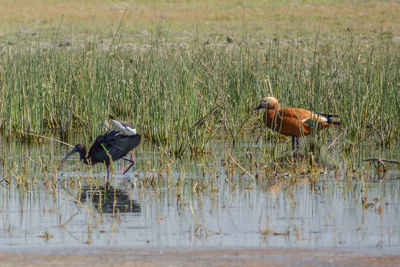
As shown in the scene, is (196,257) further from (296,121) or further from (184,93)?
(184,93)

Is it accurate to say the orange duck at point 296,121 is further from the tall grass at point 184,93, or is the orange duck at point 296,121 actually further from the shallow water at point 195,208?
the shallow water at point 195,208

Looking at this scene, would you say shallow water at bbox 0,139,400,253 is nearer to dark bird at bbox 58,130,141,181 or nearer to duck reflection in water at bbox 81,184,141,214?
duck reflection in water at bbox 81,184,141,214

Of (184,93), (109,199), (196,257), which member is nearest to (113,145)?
(109,199)

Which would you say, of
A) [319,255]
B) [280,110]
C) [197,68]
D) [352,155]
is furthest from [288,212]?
[197,68]

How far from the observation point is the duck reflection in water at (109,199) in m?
6.14

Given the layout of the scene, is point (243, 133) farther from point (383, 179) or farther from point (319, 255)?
point (319, 255)

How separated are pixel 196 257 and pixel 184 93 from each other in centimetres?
520

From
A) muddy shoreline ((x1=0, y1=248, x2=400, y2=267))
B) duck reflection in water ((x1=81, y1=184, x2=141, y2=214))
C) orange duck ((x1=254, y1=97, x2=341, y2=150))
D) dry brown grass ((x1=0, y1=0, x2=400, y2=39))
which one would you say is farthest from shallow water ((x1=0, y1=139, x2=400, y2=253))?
dry brown grass ((x1=0, y1=0, x2=400, y2=39))

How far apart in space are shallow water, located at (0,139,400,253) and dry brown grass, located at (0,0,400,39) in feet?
62.1

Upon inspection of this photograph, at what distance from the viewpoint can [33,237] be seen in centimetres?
530

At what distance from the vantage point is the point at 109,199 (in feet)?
21.6

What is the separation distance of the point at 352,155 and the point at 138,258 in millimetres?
4409

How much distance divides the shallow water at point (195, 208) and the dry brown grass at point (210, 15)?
18935 millimetres

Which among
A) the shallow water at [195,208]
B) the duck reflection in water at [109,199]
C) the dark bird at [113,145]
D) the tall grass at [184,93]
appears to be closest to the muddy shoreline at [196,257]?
the shallow water at [195,208]
